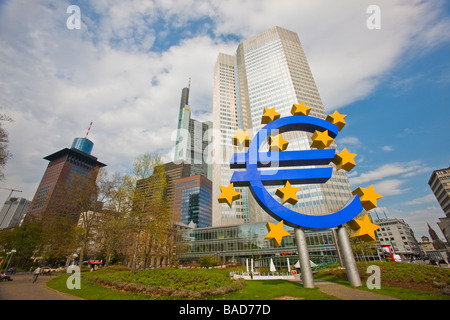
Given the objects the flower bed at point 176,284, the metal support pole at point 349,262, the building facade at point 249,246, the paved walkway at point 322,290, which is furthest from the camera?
the building facade at point 249,246

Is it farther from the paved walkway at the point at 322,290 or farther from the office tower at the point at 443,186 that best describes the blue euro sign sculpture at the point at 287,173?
the office tower at the point at 443,186

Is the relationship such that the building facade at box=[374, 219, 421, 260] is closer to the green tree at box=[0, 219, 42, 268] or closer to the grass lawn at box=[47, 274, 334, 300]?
the grass lawn at box=[47, 274, 334, 300]

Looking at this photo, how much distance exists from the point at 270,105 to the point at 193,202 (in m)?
86.4

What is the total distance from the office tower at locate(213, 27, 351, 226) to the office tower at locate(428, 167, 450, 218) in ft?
179

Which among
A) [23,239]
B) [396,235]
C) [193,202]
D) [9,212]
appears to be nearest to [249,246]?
[23,239]

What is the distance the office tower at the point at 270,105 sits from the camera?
60219 millimetres

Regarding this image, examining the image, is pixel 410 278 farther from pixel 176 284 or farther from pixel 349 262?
pixel 176 284

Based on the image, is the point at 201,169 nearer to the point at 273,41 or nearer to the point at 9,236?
the point at 273,41

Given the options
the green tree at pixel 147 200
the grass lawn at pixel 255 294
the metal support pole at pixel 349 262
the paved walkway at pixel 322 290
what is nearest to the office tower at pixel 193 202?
the green tree at pixel 147 200

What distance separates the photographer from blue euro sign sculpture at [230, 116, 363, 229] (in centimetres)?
1173

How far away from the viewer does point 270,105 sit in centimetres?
7588

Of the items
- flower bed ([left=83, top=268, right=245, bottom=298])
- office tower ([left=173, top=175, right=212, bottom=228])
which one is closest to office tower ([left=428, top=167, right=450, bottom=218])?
flower bed ([left=83, top=268, right=245, bottom=298])

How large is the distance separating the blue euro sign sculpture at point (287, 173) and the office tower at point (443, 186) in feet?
354

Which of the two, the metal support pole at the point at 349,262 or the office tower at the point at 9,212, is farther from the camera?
the office tower at the point at 9,212
